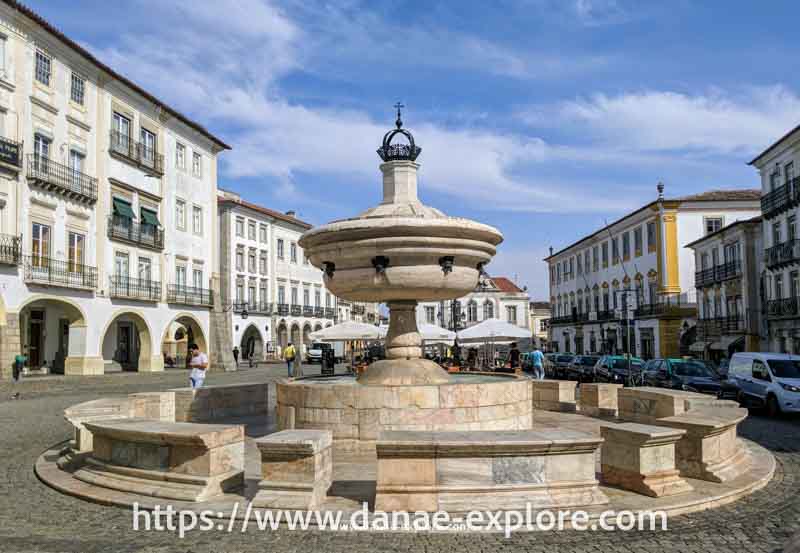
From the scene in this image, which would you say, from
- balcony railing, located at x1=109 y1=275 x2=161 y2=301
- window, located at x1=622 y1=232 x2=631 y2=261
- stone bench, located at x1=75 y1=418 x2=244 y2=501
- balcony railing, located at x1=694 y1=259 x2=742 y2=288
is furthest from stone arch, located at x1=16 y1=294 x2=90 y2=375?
window, located at x1=622 y1=232 x2=631 y2=261

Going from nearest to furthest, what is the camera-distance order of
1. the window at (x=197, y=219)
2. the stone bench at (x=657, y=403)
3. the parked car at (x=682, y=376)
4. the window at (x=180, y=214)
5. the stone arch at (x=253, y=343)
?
the stone bench at (x=657, y=403), the parked car at (x=682, y=376), the window at (x=180, y=214), the window at (x=197, y=219), the stone arch at (x=253, y=343)

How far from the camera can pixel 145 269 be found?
3566 centimetres

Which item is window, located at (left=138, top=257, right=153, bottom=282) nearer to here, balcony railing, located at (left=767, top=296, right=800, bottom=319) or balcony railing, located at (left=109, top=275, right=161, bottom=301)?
balcony railing, located at (left=109, top=275, right=161, bottom=301)

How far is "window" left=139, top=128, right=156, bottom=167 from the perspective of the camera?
35.4m

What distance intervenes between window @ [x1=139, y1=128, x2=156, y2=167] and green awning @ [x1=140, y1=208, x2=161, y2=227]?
8.12ft

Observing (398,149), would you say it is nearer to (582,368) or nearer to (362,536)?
(362,536)

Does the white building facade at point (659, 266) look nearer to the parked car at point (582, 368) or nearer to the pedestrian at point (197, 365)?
the parked car at point (582, 368)

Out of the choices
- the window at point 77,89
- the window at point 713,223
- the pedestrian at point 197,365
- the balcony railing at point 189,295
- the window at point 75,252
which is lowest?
the pedestrian at point 197,365

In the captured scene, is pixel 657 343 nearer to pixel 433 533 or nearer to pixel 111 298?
pixel 111 298

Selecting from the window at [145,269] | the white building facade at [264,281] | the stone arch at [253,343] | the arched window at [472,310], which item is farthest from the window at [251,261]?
the arched window at [472,310]

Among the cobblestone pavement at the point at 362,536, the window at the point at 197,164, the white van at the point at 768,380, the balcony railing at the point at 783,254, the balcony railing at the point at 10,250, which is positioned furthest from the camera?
the window at the point at 197,164

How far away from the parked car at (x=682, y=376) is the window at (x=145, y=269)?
25.4 meters

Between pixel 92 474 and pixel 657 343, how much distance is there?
45.1 meters

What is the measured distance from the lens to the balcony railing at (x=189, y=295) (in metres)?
37.4
